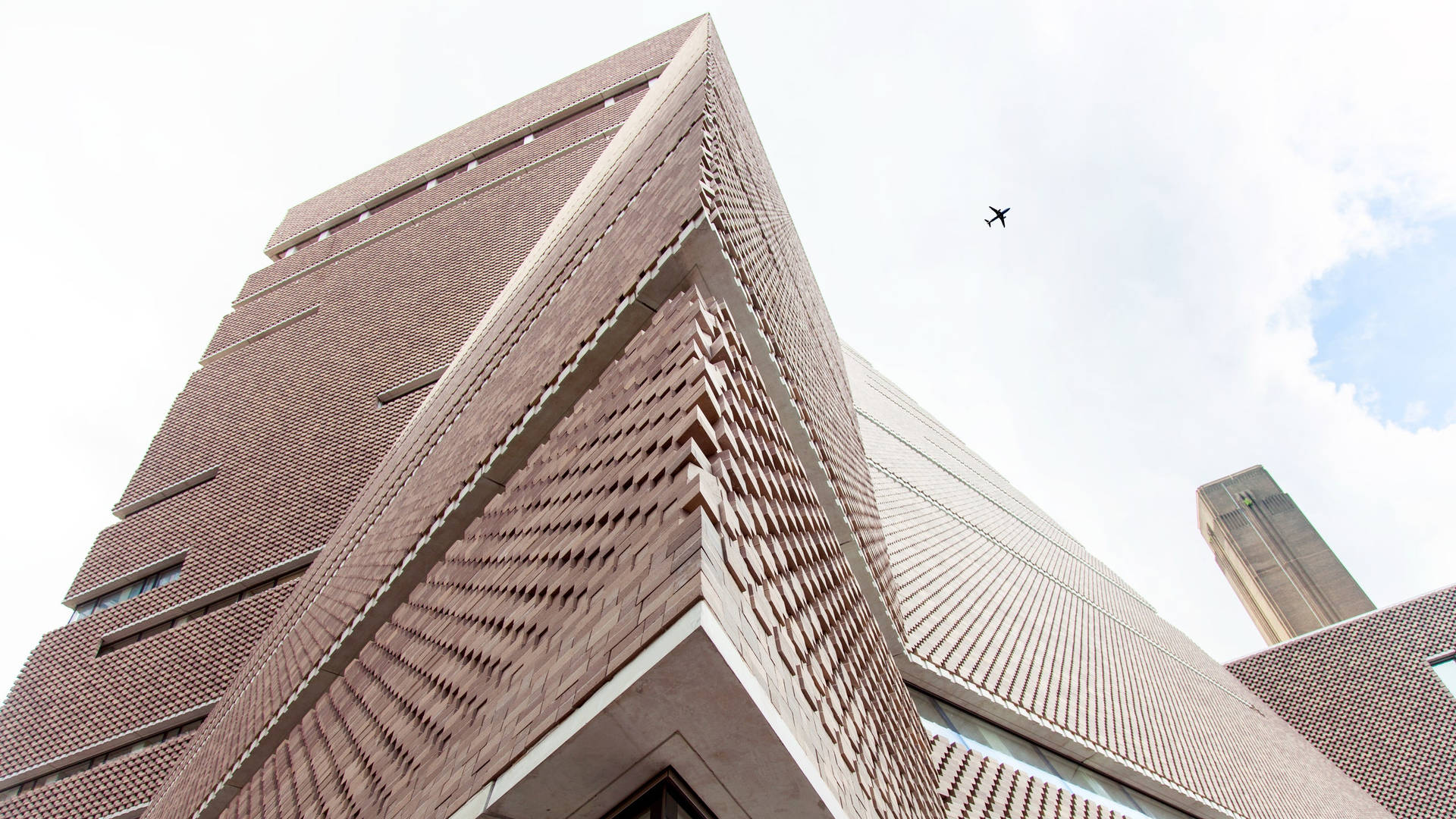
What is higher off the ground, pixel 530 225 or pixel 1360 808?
pixel 530 225

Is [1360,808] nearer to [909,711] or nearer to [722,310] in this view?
[909,711]

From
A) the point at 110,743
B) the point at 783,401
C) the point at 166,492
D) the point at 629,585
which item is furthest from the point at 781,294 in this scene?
the point at 166,492

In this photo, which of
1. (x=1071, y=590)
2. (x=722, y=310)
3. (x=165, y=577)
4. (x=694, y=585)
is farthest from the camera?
(x=1071, y=590)

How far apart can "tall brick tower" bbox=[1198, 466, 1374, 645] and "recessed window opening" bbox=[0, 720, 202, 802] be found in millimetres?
50671

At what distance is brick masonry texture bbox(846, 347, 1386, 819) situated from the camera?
873cm

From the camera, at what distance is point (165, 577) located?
47.8 feet

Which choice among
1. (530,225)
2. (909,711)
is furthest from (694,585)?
(530,225)

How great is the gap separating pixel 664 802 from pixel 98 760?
44.5ft

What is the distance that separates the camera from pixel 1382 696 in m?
19.3

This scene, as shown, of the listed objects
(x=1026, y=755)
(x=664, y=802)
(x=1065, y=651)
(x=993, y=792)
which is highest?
(x=1065, y=651)

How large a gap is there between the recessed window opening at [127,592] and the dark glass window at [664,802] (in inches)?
593

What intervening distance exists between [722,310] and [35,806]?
1319 centimetres

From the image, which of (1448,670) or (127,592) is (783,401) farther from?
(1448,670)

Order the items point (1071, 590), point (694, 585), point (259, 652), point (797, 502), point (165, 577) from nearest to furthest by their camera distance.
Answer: point (694, 585), point (797, 502), point (259, 652), point (165, 577), point (1071, 590)
